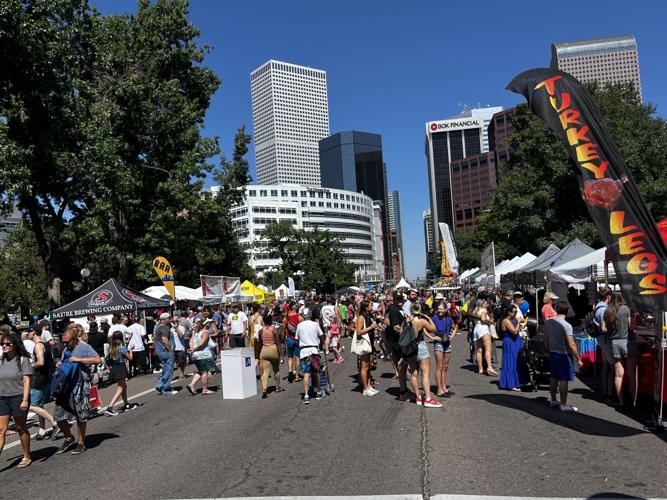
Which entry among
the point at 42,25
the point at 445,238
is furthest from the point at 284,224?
the point at 42,25

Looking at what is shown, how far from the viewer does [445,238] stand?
43094mm

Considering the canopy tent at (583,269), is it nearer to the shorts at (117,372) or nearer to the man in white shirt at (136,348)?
the shorts at (117,372)

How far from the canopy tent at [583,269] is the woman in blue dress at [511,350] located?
500 centimetres

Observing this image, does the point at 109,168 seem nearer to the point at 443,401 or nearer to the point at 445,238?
the point at 443,401

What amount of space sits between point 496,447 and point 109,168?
2117 cm

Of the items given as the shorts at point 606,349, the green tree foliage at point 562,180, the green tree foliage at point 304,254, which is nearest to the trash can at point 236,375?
the shorts at point 606,349

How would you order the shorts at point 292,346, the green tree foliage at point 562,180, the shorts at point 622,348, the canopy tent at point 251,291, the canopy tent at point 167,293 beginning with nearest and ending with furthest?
the shorts at point 622,348
the shorts at point 292,346
the canopy tent at point 167,293
the green tree foliage at point 562,180
the canopy tent at point 251,291

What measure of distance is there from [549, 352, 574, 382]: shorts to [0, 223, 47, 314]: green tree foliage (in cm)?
5708

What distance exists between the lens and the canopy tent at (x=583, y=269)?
14.8 m

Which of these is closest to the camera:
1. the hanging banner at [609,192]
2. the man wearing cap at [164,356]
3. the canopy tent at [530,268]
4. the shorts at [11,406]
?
the hanging banner at [609,192]

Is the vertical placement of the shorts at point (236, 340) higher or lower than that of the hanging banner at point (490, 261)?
lower

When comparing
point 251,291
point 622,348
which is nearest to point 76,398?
point 622,348

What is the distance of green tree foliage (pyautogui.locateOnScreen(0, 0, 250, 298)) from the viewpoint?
21.1 metres

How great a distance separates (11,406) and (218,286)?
64.3 feet
